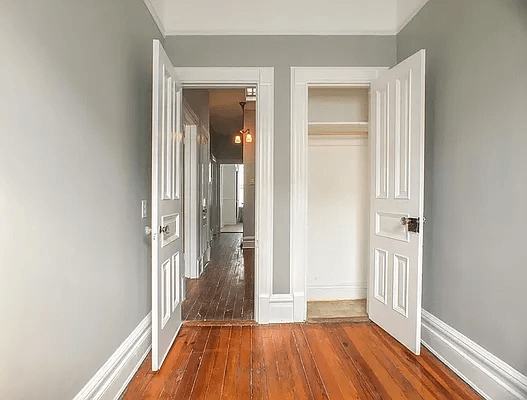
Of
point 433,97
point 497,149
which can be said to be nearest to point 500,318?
point 497,149

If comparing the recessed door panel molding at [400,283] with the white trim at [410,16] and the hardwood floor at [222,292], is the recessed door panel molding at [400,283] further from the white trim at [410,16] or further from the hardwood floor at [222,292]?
the white trim at [410,16]

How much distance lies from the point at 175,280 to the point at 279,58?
6.98 feet

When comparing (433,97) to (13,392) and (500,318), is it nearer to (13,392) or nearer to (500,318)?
(500,318)

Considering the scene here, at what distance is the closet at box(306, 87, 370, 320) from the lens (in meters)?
3.51

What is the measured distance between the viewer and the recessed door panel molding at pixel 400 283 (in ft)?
7.98

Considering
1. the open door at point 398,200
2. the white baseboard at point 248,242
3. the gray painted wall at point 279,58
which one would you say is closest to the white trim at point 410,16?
the gray painted wall at point 279,58

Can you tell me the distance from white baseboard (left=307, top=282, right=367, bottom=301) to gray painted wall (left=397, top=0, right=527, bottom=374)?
1.08 metres

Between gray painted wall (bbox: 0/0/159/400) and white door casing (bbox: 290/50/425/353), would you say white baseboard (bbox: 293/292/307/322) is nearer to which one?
white door casing (bbox: 290/50/425/353)

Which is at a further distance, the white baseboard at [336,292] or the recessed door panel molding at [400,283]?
the white baseboard at [336,292]

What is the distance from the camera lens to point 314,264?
3.56 m

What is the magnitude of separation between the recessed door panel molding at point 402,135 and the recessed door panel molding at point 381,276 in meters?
0.57

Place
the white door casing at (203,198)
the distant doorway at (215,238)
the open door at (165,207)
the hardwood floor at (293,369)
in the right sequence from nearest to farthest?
1. the hardwood floor at (293,369)
2. the open door at (165,207)
3. the distant doorway at (215,238)
4. the white door casing at (203,198)

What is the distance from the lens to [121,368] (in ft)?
6.32

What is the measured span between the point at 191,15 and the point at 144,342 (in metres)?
2.74
